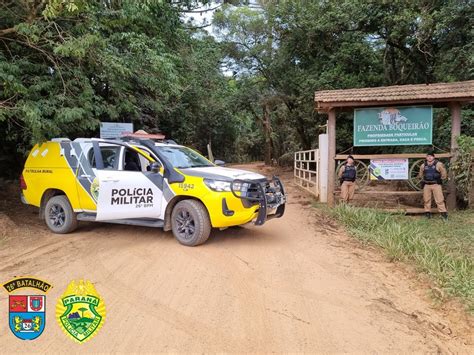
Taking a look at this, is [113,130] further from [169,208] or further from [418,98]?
[418,98]

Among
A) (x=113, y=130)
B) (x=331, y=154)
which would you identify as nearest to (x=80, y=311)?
(x=113, y=130)

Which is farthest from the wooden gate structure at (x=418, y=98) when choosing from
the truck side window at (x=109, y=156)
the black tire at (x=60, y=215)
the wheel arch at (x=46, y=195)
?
the wheel arch at (x=46, y=195)

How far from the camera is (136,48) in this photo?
9.07 m

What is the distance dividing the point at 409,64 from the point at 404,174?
9549 mm

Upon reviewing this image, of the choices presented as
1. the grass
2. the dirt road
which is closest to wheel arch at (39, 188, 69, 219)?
the dirt road

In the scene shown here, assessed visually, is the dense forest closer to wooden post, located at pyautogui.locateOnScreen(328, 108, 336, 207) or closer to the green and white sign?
the green and white sign

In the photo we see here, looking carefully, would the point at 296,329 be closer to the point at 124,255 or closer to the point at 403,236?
the point at 124,255

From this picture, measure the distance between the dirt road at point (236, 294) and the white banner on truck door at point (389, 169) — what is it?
3.46 meters

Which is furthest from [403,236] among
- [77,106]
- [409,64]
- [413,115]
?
[409,64]

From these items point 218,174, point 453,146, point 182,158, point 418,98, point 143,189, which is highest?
point 418,98

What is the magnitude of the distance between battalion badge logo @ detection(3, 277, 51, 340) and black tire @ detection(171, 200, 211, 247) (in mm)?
2116

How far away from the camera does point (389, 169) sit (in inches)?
385

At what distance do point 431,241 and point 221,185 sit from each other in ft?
12.9

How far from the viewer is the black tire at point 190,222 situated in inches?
230
